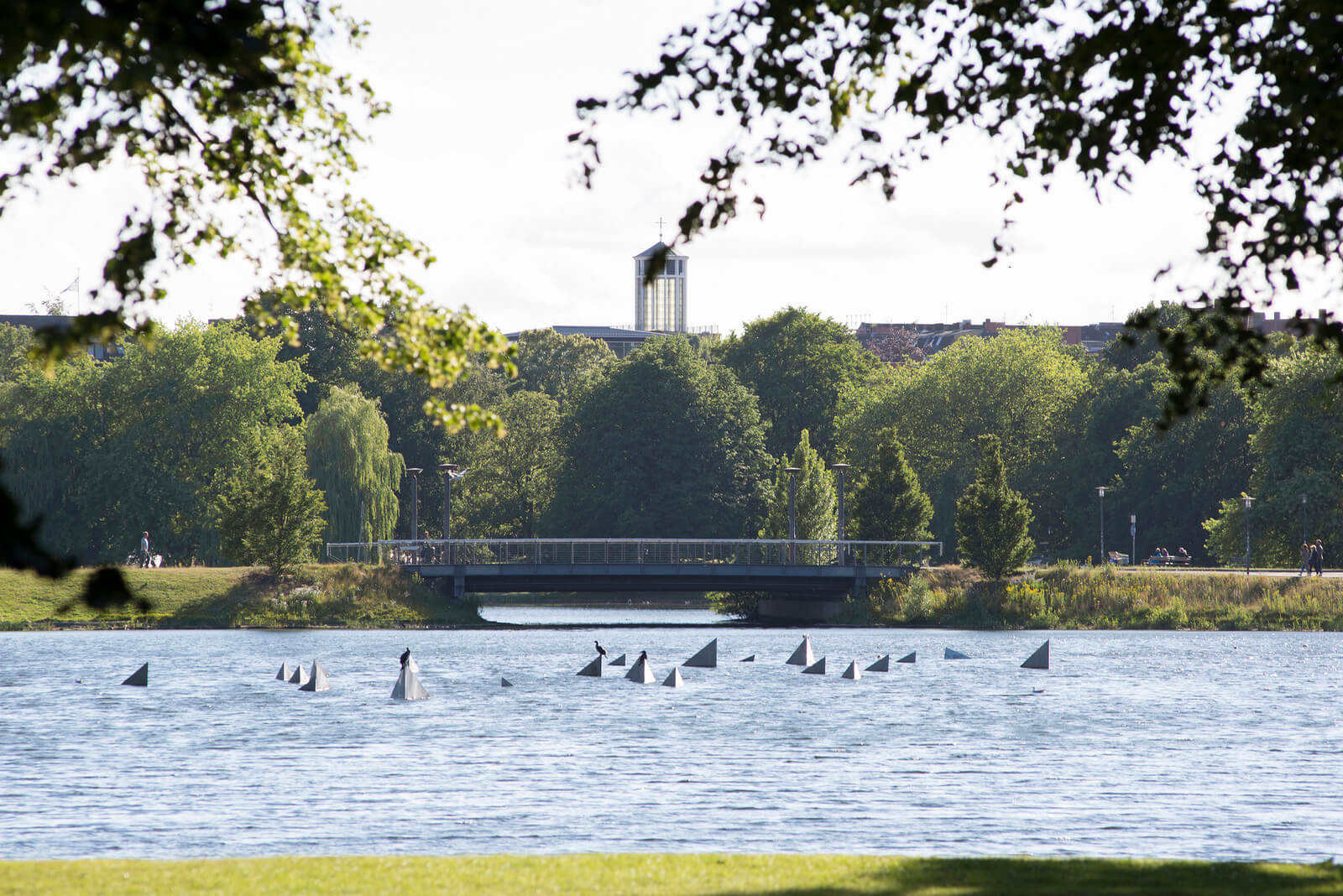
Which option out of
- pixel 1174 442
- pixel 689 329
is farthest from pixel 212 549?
pixel 689 329

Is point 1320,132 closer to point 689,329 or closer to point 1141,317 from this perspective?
point 1141,317

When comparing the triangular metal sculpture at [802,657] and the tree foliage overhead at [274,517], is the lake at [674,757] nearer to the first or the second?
the triangular metal sculpture at [802,657]

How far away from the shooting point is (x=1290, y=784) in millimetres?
22234

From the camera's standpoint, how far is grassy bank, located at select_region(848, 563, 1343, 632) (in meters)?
59.2

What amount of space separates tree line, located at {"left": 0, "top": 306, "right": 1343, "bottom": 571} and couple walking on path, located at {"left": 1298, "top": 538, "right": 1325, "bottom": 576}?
76cm

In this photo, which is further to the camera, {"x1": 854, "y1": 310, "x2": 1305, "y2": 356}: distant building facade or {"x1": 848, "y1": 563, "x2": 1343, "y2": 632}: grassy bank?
{"x1": 854, "y1": 310, "x2": 1305, "y2": 356}: distant building facade

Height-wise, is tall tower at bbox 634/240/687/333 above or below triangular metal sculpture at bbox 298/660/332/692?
above

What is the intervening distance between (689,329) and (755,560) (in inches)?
3608

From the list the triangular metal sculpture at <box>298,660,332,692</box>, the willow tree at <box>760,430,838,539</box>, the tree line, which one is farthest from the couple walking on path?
the triangular metal sculpture at <box>298,660,332,692</box>

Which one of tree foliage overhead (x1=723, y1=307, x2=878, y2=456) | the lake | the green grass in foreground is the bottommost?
the lake

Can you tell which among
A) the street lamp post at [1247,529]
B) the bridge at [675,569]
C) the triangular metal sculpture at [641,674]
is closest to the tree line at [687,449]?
the street lamp post at [1247,529]

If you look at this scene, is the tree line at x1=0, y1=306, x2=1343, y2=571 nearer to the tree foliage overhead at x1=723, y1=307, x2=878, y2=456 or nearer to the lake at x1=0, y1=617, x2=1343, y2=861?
the tree foliage overhead at x1=723, y1=307, x2=878, y2=456

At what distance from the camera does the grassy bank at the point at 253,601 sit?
6009 cm

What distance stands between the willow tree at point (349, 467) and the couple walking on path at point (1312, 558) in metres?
39.7
